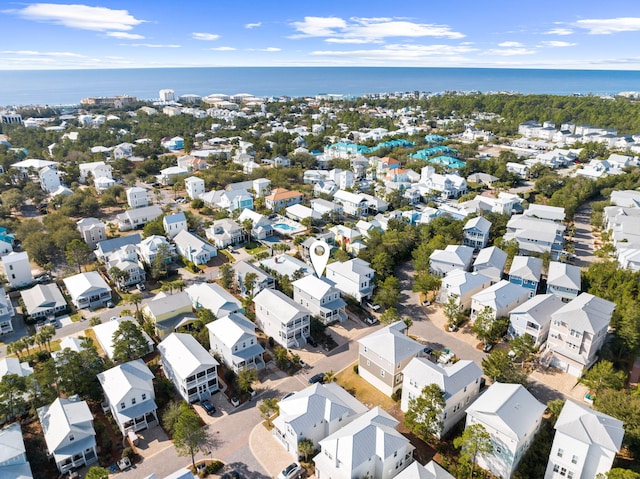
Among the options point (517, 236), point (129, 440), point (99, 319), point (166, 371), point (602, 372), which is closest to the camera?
point (129, 440)

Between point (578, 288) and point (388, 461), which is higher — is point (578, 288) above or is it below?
above

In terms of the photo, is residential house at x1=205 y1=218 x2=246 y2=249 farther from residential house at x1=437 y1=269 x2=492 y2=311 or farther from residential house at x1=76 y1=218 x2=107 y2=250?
residential house at x1=437 y1=269 x2=492 y2=311

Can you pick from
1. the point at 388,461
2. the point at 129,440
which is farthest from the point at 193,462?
the point at 388,461

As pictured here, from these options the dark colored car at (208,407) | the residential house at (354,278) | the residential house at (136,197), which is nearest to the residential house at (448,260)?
the residential house at (354,278)

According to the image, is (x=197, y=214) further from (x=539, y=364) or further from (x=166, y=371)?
(x=539, y=364)

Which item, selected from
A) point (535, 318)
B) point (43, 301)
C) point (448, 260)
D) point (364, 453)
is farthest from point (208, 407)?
point (448, 260)

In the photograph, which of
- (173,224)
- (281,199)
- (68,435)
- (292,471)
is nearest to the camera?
(292,471)

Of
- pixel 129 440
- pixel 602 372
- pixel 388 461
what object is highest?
pixel 602 372

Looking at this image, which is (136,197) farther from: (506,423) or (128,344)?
(506,423)
